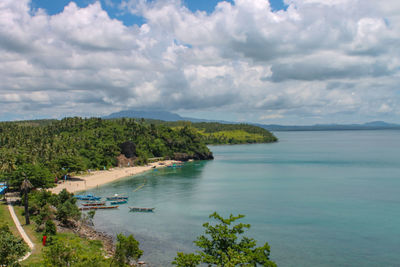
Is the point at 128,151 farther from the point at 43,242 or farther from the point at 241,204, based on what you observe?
the point at 43,242

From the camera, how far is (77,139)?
158m

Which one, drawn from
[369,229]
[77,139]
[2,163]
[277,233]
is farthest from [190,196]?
[77,139]

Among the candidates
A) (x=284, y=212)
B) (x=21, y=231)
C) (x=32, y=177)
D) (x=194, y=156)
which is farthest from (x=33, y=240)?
(x=194, y=156)

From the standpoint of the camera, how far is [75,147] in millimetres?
146625

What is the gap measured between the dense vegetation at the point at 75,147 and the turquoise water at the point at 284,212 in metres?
21.0

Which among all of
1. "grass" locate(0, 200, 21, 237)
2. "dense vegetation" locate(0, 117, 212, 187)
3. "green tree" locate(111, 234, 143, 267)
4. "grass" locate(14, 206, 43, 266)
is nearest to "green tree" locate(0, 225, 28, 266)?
"grass" locate(14, 206, 43, 266)

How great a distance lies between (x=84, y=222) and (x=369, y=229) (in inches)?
2171

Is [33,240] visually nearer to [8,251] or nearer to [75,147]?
[8,251]

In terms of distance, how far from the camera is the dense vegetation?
96188mm

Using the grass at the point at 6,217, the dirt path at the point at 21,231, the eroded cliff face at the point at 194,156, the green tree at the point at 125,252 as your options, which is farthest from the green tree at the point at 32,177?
the eroded cliff face at the point at 194,156

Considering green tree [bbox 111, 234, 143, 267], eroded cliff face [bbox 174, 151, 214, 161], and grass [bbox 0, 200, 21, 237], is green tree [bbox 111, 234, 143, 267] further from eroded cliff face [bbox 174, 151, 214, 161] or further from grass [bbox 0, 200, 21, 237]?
eroded cliff face [bbox 174, 151, 214, 161]

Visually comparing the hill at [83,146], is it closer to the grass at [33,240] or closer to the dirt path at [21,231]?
the dirt path at [21,231]

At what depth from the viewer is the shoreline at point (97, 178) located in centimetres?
10199

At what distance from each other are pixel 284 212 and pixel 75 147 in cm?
10629
